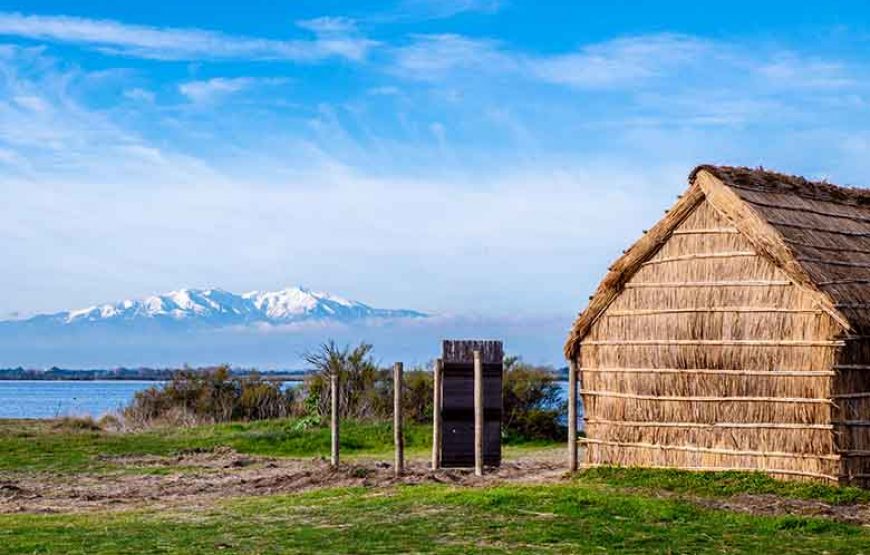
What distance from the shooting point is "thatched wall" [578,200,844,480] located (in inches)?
674

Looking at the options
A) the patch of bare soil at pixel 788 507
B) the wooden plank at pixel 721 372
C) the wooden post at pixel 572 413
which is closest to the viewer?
the patch of bare soil at pixel 788 507

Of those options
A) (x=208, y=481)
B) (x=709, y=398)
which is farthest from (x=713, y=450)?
(x=208, y=481)

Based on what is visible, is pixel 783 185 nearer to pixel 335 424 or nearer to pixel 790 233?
pixel 790 233

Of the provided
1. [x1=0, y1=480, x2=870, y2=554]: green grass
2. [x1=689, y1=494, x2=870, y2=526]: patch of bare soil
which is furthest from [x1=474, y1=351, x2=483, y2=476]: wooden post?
[x1=689, y1=494, x2=870, y2=526]: patch of bare soil

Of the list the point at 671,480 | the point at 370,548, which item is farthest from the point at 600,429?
the point at 370,548

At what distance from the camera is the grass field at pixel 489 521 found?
13.3 meters

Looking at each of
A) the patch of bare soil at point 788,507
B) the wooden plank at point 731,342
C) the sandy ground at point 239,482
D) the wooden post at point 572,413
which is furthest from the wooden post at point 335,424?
the patch of bare soil at point 788,507

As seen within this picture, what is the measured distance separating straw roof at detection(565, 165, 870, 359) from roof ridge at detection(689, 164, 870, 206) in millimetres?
15

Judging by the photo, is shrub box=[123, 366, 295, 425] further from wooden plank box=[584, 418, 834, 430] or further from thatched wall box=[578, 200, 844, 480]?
thatched wall box=[578, 200, 844, 480]

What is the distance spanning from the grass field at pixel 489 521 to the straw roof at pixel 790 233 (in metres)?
2.52

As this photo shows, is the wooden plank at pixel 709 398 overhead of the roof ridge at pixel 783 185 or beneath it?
beneath

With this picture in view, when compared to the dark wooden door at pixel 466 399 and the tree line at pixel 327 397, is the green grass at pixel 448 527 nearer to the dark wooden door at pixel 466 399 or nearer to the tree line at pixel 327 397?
the dark wooden door at pixel 466 399

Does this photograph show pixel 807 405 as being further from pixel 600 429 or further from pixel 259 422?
pixel 259 422

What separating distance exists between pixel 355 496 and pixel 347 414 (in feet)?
50.1
